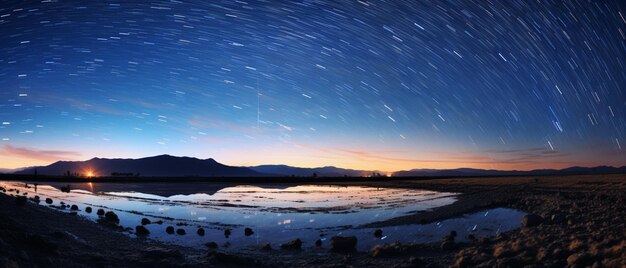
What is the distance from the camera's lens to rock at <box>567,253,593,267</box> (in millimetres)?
6656

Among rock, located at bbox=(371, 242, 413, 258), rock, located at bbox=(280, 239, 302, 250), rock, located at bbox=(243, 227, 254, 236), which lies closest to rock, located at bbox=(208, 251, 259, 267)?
rock, located at bbox=(280, 239, 302, 250)

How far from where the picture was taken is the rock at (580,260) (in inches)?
262

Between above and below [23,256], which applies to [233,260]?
below

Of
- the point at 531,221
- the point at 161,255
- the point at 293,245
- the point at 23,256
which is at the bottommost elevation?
the point at 293,245

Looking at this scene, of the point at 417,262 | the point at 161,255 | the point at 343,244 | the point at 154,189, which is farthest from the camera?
the point at 154,189

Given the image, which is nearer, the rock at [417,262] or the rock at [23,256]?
the rock at [23,256]

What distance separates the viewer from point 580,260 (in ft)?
22.2

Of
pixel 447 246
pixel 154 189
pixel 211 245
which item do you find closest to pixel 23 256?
pixel 211 245

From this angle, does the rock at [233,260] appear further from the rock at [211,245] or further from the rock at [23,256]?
the rock at [23,256]

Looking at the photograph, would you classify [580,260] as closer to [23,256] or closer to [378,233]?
[378,233]

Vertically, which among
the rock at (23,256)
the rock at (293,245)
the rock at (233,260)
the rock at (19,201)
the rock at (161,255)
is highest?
the rock at (19,201)

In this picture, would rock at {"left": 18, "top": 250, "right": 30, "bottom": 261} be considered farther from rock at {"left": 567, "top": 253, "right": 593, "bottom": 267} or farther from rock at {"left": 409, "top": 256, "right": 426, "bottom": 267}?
rock at {"left": 567, "top": 253, "right": 593, "bottom": 267}

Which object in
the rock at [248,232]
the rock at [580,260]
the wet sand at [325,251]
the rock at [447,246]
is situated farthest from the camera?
the rock at [248,232]

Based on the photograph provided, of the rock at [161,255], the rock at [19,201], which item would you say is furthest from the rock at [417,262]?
the rock at [19,201]
